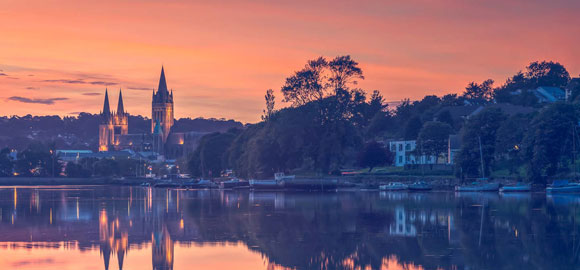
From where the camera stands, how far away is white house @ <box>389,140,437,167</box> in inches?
4486

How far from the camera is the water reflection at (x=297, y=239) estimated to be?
25.9m

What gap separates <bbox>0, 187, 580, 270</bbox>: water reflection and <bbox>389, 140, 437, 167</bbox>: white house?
63.6 m

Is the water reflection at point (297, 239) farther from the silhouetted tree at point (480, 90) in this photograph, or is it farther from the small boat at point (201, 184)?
the silhouetted tree at point (480, 90)

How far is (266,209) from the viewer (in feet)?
176

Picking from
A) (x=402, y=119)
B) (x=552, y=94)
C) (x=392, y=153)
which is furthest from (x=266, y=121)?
(x=552, y=94)

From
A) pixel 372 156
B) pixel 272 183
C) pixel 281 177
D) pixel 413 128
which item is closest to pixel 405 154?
pixel 413 128

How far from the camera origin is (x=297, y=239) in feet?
107

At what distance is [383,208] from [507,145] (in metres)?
40.0

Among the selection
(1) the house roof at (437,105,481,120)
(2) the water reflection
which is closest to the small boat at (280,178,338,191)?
(1) the house roof at (437,105,481,120)

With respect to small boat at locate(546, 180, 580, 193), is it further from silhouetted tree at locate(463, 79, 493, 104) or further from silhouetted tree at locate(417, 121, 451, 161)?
silhouetted tree at locate(463, 79, 493, 104)

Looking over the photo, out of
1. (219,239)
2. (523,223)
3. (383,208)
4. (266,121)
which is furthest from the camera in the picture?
(266,121)

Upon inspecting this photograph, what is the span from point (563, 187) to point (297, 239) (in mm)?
47931

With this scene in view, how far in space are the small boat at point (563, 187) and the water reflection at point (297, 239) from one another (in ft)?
76.7

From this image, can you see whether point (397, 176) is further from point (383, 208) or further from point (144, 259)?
point (144, 259)
